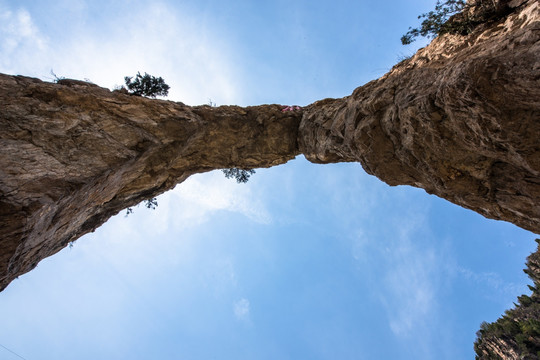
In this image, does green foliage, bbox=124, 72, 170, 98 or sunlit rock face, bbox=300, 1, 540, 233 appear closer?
sunlit rock face, bbox=300, 1, 540, 233

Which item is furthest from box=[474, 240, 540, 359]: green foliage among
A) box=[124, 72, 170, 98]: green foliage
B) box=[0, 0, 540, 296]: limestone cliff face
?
box=[124, 72, 170, 98]: green foliage

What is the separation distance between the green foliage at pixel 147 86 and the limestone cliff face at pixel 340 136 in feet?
17.6

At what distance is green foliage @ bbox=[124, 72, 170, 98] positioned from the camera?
1716 centimetres

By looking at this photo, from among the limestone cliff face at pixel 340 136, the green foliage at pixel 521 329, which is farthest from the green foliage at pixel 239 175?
the green foliage at pixel 521 329

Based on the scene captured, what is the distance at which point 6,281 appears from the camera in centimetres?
901

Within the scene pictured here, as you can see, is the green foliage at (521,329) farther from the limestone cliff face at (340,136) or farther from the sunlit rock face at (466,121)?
the limestone cliff face at (340,136)

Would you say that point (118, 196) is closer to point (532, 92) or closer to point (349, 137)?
point (349, 137)

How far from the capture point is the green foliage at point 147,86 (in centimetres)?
1716

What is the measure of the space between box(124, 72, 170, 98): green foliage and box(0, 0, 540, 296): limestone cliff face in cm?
538

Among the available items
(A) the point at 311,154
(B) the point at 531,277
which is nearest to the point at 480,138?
(A) the point at 311,154

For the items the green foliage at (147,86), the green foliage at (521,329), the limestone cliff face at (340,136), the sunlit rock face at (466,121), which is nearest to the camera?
the sunlit rock face at (466,121)

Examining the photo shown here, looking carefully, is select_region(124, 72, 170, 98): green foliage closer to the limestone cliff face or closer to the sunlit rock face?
the limestone cliff face

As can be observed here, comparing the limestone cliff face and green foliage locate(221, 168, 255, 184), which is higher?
green foliage locate(221, 168, 255, 184)

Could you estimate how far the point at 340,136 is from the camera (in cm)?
1226
